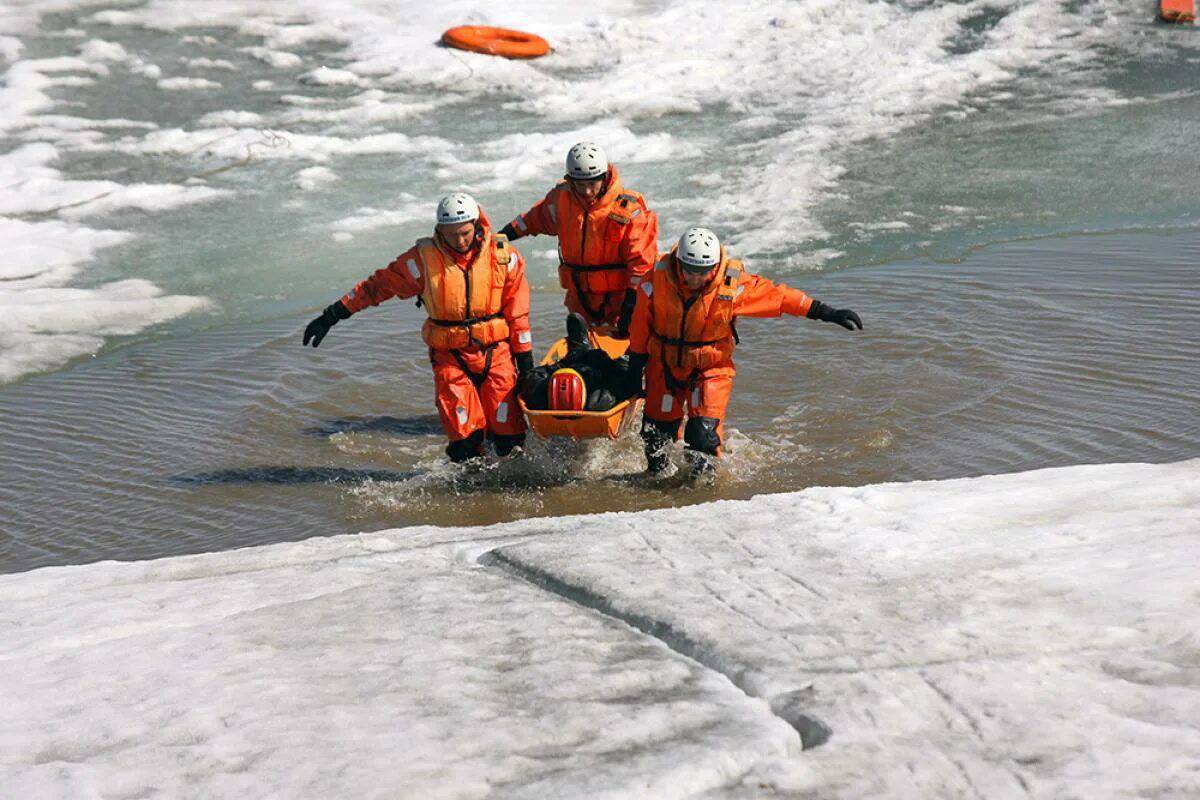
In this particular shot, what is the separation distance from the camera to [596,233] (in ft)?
26.2

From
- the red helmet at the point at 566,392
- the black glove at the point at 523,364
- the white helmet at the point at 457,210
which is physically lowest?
the red helmet at the point at 566,392

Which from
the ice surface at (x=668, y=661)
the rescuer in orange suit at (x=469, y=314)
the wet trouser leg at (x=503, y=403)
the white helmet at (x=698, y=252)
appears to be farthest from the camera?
the wet trouser leg at (x=503, y=403)

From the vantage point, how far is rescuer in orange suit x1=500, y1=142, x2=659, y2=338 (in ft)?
26.0

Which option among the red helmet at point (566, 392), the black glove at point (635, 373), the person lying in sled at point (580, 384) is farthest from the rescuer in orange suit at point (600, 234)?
the red helmet at point (566, 392)

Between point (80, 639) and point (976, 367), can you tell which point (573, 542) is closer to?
point (80, 639)

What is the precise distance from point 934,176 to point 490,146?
174 inches

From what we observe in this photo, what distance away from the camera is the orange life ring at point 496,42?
1599 centimetres

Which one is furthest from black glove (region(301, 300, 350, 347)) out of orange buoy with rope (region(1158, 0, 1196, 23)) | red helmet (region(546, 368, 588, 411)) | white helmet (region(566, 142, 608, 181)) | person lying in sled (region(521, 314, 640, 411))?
orange buoy with rope (region(1158, 0, 1196, 23))

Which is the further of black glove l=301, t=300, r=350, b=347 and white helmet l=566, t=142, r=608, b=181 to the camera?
white helmet l=566, t=142, r=608, b=181

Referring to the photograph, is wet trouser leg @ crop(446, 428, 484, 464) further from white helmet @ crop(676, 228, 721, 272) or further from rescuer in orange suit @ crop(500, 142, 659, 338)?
white helmet @ crop(676, 228, 721, 272)

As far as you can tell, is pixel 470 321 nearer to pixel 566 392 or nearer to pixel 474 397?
pixel 474 397

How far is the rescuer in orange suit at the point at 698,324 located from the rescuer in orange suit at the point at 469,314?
2.26 ft

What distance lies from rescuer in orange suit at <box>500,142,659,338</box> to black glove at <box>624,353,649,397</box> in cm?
89

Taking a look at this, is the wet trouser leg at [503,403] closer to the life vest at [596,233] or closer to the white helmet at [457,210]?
the white helmet at [457,210]
